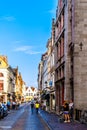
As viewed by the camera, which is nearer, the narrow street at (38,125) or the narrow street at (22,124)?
the narrow street at (38,125)

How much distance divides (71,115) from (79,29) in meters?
8.70

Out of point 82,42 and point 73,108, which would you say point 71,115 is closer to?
point 73,108

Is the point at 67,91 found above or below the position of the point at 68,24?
below

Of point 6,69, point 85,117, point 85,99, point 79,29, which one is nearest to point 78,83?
point 85,99

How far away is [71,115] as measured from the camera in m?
45.5

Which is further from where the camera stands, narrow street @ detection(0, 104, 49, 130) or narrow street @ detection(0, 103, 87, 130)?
narrow street @ detection(0, 104, 49, 130)

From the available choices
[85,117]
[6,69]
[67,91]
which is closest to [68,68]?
[67,91]

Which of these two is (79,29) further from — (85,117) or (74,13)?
(85,117)

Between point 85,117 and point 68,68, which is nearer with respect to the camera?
point 85,117

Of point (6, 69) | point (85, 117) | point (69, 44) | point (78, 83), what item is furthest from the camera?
point (6, 69)

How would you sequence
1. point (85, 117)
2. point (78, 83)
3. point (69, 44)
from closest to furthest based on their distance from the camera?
point (85, 117)
point (78, 83)
point (69, 44)

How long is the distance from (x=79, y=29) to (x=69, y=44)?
5.86 m

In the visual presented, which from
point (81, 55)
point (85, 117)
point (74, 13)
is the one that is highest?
point (74, 13)

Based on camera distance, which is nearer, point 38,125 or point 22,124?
point 38,125
